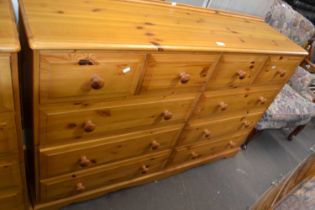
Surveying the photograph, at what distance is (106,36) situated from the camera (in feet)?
2.53

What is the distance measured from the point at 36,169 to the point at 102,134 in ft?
0.98

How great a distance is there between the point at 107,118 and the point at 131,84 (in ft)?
0.60

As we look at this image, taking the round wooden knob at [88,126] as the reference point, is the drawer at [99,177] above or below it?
below

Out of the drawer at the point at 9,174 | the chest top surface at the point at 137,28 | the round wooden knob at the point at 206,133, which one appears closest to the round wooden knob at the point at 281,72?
the chest top surface at the point at 137,28

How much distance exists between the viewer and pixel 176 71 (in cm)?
97

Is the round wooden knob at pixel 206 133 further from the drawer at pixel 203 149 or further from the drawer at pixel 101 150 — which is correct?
the drawer at pixel 101 150

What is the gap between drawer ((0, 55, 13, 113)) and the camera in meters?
0.62

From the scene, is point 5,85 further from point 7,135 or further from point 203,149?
point 203,149

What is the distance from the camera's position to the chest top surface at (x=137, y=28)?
714 millimetres

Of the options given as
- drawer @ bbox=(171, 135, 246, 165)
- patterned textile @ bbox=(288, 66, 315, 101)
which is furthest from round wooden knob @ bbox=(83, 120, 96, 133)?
patterned textile @ bbox=(288, 66, 315, 101)

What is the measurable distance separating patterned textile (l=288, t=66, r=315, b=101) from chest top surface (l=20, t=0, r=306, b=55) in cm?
89

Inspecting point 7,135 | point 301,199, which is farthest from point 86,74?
point 301,199

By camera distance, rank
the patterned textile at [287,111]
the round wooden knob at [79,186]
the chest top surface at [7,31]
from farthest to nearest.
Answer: the patterned textile at [287,111]
the round wooden knob at [79,186]
the chest top surface at [7,31]

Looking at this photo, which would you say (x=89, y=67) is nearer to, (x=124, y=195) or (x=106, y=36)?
(x=106, y=36)
